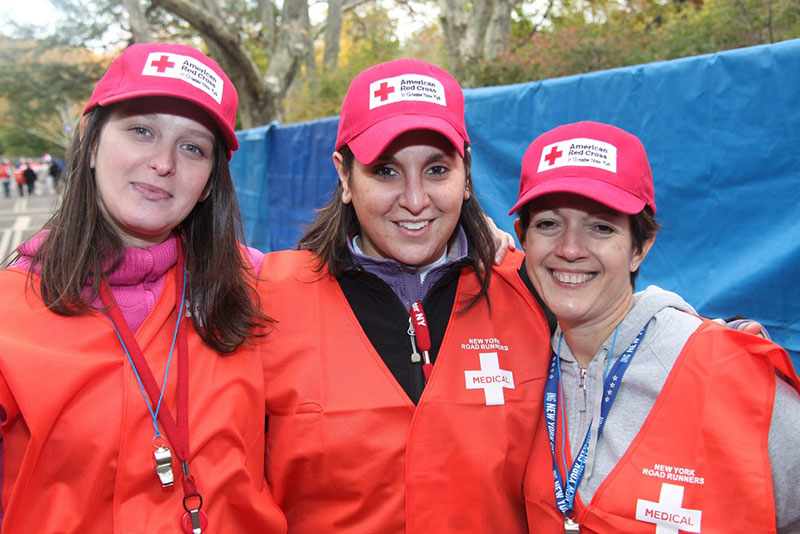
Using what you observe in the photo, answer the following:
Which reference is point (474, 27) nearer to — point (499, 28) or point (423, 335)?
point (499, 28)

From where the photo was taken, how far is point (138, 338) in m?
1.68

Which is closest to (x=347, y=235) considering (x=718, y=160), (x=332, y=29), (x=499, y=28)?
(x=718, y=160)

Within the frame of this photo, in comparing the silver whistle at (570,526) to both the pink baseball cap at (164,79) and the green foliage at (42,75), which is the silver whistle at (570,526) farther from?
the green foliage at (42,75)

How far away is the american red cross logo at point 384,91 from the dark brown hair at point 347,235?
209 millimetres

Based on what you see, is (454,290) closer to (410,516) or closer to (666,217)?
(410,516)

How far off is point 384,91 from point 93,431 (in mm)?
1285

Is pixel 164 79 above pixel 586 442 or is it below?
above

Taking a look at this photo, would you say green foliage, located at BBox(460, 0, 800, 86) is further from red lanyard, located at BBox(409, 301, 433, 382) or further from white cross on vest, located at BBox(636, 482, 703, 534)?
white cross on vest, located at BBox(636, 482, 703, 534)

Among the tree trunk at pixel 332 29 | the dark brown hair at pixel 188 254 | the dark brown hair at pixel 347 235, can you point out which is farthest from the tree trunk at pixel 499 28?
the tree trunk at pixel 332 29

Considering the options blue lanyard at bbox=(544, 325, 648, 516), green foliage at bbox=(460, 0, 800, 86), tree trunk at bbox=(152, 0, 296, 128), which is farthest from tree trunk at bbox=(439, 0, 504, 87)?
blue lanyard at bbox=(544, 325, 648, 516)

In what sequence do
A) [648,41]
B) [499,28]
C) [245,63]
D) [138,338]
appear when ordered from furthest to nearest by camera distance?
1. [499,28]
2. [245,63]
3. [648,41]
4. [138,338]

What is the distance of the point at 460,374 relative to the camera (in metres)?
1.95

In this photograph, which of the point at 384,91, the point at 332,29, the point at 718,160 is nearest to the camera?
the point at 384,91

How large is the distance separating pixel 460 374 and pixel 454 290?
0.99ft
